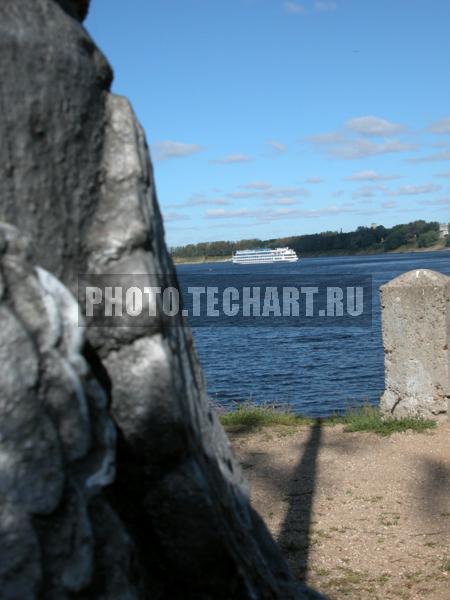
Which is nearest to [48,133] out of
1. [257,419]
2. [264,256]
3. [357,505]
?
[357,505]

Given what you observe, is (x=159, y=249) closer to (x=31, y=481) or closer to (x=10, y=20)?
(x=10, y=20)

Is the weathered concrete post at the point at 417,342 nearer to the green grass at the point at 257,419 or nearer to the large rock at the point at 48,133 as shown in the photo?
the green grass at the point at 257,419

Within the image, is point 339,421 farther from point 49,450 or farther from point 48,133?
point 49,450

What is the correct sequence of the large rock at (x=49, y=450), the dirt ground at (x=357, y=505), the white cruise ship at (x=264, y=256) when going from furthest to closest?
1. the white cruise ship at (x=264, y=256)
2. the dirt ground at (x=357, y=505)
3. the large rock at (x=49, y=450)

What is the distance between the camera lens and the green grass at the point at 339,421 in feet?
27.6

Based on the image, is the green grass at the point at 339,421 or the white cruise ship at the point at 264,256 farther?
the white cruise ship at the point at 264,256

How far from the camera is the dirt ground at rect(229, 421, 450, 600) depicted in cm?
499

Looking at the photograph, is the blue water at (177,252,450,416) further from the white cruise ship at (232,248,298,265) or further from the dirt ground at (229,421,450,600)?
the white cruise ship at (232,248,298,265)

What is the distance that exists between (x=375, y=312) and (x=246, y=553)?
1549 inches

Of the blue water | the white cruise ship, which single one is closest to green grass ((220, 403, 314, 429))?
the blue water

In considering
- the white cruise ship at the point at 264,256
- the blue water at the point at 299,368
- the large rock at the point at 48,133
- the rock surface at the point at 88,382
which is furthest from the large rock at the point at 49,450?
the white cruise ship at the point at 264,256

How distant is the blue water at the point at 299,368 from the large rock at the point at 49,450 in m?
9.90

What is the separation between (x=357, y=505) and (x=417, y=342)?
2.72 metres

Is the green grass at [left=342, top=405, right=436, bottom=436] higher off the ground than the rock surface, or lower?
lower
